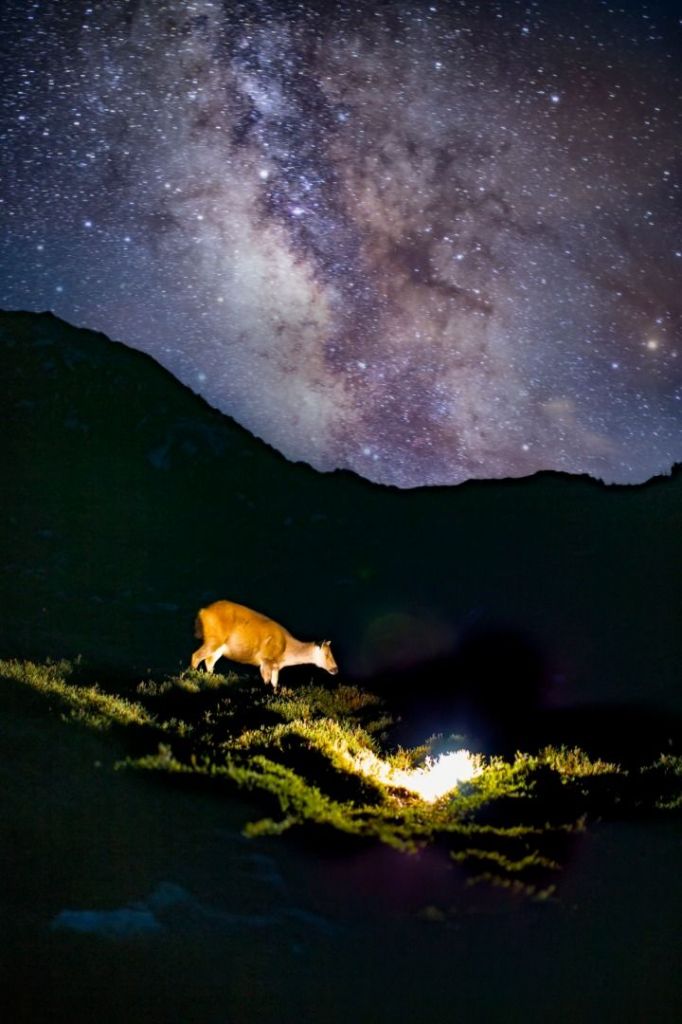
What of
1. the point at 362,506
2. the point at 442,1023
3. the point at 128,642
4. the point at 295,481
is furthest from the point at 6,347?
the point at 442,1023

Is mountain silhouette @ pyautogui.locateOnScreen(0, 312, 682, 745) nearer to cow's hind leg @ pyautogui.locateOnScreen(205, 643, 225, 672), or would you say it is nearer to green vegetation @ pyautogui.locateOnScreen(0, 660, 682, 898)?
cow's hind leg @ pyautogui.locateOnScreen(205, 643, 225, 672)

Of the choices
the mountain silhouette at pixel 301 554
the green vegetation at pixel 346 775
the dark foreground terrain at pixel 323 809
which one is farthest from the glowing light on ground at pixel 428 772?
the mountain silhouette at pixel 301 554

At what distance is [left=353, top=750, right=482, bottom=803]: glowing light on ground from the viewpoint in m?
8.26

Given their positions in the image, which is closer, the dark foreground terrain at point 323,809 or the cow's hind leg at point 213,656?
the dark foreground terrain at point 323,809

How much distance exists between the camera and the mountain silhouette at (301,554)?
45.9 ft

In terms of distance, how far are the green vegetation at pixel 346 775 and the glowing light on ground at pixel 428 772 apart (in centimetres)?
5

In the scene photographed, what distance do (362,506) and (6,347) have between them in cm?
1890

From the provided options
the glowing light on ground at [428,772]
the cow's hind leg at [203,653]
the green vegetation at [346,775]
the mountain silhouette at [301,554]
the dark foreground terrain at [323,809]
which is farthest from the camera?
the mountain silhouette at [301,554]

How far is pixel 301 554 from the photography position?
24812 mm

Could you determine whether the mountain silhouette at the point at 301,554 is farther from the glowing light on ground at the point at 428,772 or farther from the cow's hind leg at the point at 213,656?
the glowing light on ground at the point at 428,772

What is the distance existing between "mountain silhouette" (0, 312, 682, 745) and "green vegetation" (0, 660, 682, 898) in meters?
1.99

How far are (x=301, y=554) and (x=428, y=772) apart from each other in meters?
16.4

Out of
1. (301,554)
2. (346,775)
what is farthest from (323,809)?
(301,554)

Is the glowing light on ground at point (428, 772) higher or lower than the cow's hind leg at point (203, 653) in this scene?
lower
